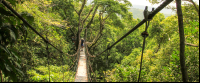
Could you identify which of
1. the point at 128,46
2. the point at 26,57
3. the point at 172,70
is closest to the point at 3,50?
the point at 172,70

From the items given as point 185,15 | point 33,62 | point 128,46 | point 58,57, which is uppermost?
point 185,15

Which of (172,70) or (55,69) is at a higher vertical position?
(172,70)

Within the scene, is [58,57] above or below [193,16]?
below

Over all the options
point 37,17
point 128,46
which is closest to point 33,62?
point 37,17

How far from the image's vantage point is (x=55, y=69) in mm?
5039

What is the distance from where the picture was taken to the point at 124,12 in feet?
24.9

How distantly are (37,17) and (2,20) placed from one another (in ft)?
10.8

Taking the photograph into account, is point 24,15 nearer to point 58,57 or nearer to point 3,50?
point 3,50

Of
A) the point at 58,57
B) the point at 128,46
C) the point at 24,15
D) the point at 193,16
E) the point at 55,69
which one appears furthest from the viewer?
the point at 128,46

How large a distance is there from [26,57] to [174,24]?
5.33 metres

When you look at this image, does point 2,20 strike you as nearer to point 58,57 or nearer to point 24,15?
point 24,15

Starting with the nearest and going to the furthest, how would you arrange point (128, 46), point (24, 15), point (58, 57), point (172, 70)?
point (24, 15) → point (172, 70) → point (58, 57) → point (128, 46)

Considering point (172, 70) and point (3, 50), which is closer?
point (3, 50)

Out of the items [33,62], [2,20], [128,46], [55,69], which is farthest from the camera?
[128,46]
